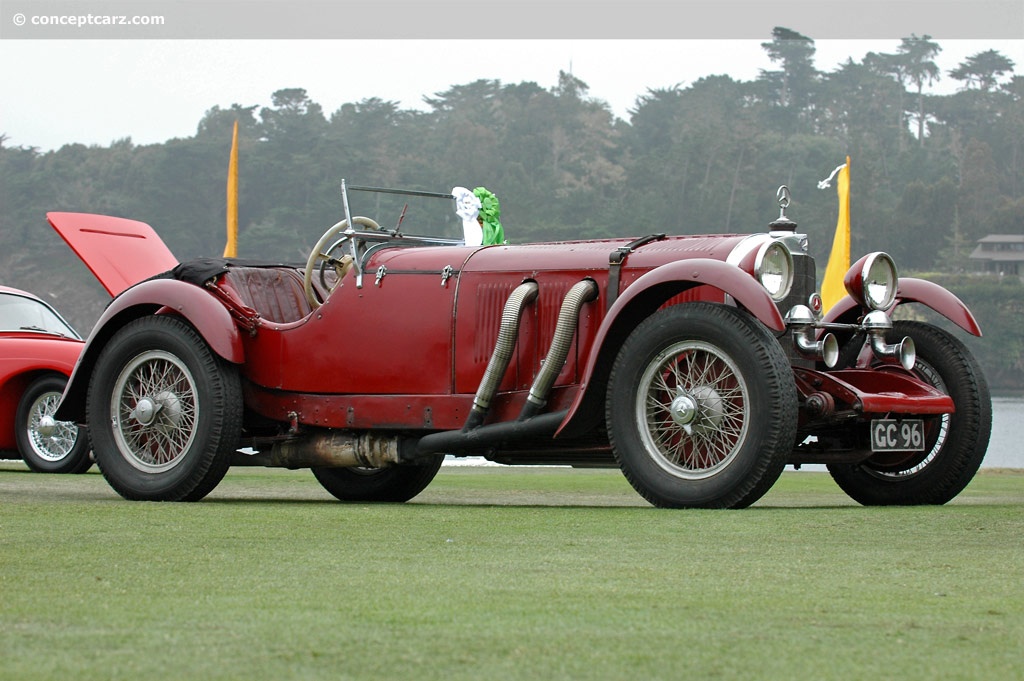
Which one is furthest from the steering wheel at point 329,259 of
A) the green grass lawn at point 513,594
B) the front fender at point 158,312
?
the green grass lawn at point 513,594

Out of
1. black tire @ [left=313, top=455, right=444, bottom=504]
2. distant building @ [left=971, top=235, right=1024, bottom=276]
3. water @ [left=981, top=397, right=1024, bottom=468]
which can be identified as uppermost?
black tire @ [left=313, top=455, right=444, bottom=504]

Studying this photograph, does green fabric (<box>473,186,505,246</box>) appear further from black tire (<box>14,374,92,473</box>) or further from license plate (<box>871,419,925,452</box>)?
black tire (<box>14,374,92,473</box>)

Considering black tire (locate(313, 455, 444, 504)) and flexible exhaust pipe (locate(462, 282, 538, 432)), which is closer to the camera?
flexible exhaust pipe (locate(462, 282, 538, 432))

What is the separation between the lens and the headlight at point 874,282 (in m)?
8.81

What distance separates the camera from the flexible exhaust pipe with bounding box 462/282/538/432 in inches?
338

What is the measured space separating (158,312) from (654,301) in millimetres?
3172

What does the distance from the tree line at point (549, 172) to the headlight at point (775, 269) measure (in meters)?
82.7

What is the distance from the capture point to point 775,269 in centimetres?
843

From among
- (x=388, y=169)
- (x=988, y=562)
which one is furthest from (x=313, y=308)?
(x=388, y=169)

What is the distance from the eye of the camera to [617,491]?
11.7 metres

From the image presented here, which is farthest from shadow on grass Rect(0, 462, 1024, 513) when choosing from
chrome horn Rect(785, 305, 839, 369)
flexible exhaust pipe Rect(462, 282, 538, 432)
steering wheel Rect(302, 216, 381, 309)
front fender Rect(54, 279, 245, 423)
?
steering wheel Rect(302, 216, 381, 309)

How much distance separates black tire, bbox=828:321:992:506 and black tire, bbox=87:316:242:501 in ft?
11.2

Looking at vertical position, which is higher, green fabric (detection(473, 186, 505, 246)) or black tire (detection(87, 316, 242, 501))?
green fabric (detection(473, 186, 505, 246))

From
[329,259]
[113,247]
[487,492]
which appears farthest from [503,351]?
[113,247]
